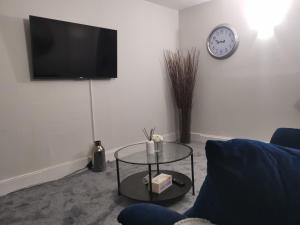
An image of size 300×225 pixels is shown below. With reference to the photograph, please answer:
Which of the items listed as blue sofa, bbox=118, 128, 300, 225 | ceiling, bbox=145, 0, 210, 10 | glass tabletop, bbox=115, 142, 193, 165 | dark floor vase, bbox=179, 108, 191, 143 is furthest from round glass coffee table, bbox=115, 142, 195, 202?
ceiling, bbox=145, 0, 210, 10

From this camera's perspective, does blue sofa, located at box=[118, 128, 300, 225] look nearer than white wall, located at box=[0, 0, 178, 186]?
Yes

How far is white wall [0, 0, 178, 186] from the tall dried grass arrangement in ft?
0.54

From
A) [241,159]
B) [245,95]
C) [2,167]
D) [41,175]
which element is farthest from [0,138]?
[245,95]

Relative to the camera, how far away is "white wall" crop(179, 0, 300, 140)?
318 centimetres

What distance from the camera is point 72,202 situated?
2.20 m

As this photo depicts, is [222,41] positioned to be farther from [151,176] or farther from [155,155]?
[151,176]

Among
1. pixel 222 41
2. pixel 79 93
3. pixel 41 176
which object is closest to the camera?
pixel 41 176

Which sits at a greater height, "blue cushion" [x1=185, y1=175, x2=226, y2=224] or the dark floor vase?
"blue cushion" [x1=185, y1=175, x2=226, y2=224]

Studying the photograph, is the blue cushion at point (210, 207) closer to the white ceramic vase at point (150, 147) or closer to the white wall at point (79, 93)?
the white ceramic vase at point (150, 147)

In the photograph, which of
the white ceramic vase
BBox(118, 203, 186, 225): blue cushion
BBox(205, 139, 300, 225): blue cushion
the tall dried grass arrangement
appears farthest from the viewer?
the tall dried grass arrangement

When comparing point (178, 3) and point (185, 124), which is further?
point (185, 124)

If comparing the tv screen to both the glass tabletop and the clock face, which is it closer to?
the glass tabletop

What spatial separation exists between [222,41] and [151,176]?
246 cm

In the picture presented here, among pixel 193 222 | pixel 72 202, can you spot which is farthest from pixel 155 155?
pixel 193 222
